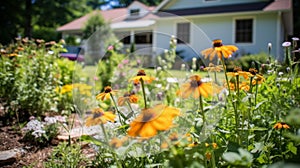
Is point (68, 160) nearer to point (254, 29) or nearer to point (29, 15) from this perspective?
point (254, 29)

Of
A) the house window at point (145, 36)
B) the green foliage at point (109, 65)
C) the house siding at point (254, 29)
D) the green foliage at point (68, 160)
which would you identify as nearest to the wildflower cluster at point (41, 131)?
the green foliage at point (68, 160)

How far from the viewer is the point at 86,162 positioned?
5.47ft

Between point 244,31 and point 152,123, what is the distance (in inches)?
459

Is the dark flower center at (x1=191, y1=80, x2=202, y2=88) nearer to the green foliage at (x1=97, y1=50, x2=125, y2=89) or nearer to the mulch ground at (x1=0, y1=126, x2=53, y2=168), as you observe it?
the mulch ground at (x1=0, y1=126, x2=53, y2=168)

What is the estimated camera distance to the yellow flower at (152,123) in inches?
27.5

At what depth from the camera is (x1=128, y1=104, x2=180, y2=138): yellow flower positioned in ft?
2.29

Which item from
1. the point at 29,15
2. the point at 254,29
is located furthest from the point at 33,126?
the point at 29,15

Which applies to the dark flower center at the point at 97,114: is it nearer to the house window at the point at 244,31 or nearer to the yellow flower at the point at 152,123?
the yellow flower at the point at 152,123

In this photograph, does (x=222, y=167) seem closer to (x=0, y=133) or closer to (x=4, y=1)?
(x=0, y=133)

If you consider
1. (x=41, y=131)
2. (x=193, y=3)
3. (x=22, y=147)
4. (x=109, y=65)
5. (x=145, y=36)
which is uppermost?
(x=193, y=3)

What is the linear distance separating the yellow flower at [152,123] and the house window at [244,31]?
37.4 feet

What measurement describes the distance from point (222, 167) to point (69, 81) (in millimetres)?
2791

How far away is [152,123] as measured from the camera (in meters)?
0.72

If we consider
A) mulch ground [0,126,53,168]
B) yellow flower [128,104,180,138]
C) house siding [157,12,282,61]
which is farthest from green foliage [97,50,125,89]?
house siding [157,12,282,61]
